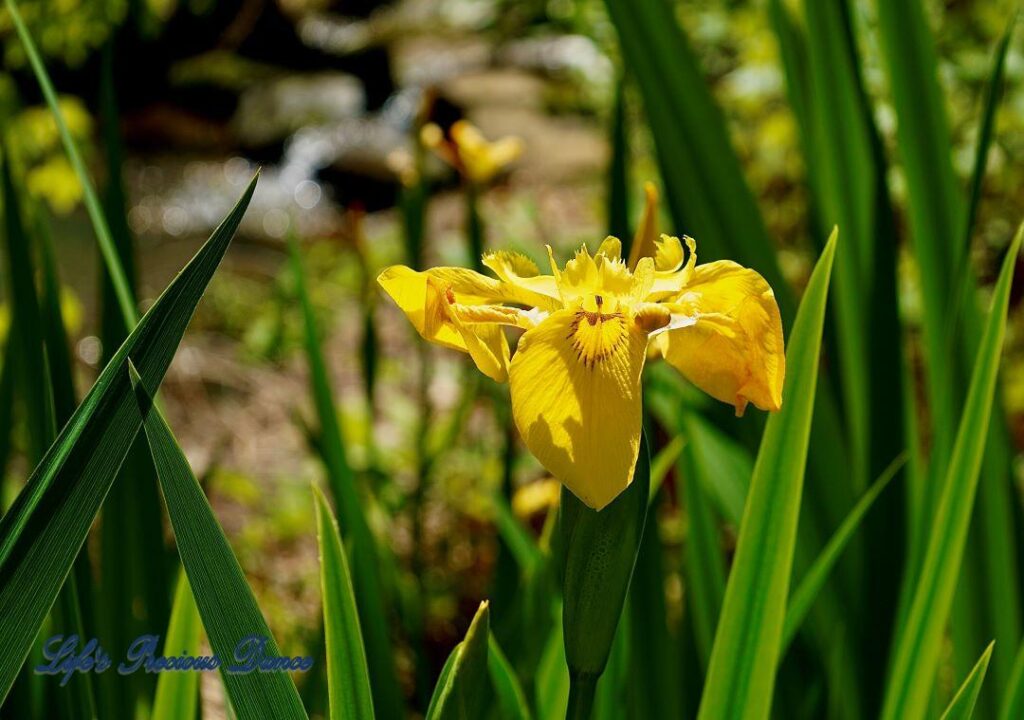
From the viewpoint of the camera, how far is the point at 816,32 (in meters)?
0.76

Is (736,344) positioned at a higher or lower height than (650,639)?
higher

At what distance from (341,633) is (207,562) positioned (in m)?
0.10

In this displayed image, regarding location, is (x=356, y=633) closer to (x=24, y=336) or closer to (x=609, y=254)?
(x=609, y=254)

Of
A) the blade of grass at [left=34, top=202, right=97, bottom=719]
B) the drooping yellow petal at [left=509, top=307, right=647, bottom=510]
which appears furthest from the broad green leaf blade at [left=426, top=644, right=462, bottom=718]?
the blade of grass at [left=34, top=202, right=97, bottom=719]

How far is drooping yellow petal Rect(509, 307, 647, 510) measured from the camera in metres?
Answer: 0.37

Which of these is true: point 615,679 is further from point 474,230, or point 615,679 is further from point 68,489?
point 474,230

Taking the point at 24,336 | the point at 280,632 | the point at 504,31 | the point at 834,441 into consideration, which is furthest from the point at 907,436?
the point at 504,31

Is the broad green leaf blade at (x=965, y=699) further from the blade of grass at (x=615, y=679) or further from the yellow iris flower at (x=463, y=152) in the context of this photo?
the yellow iris flower at (x=463, y=152)

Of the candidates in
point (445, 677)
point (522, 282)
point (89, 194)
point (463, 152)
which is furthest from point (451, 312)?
point (463, 152)

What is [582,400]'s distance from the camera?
14.9 inches

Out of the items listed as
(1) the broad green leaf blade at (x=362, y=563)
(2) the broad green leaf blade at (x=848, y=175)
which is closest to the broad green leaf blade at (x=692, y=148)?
(2) the broad green leaf blade at (x=848, y=175)

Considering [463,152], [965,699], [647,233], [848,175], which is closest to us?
[965,699]

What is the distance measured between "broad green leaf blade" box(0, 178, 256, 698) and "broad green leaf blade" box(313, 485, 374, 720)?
0.10 m

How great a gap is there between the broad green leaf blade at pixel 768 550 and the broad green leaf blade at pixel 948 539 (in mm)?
103
